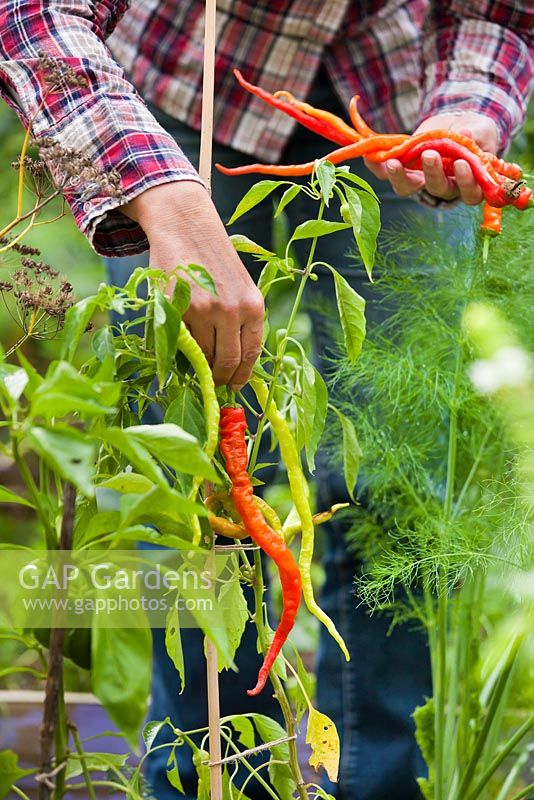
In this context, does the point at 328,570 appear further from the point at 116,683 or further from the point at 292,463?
the point at 116,683

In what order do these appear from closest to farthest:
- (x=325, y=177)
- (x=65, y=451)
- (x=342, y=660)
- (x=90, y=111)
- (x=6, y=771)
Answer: (x=65, y=451), (x=6, y=771), (x=325, y=177), (x=90, y=111), (x=342, y=660)

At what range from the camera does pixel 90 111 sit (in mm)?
833

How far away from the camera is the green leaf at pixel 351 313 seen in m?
0.79

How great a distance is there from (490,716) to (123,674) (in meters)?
0.61

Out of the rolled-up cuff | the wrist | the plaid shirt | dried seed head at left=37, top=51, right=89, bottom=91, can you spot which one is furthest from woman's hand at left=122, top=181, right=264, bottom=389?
the rolled-up cuff

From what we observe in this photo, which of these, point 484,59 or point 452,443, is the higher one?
point 484,59

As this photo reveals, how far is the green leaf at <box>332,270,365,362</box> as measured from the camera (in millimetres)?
785

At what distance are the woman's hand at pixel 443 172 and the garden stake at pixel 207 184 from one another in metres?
0.29

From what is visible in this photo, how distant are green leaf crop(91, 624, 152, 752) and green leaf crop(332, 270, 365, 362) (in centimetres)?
35

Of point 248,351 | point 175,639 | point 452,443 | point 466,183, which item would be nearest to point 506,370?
point 452,443

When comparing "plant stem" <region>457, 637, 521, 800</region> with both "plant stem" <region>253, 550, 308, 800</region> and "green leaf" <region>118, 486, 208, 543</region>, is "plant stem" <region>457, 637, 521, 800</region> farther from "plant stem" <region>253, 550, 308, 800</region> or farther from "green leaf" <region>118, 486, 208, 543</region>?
"green leaf" <region>118, 486, 208, 543</region>

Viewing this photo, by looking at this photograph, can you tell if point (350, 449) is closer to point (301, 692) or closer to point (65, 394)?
point (301, 692)

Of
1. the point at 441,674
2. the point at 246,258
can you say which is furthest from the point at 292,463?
the point at 246,258

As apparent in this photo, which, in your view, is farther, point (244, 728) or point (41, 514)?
point (244, 728)
